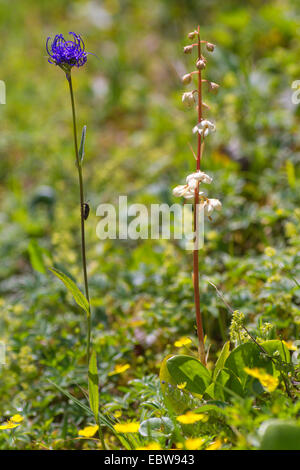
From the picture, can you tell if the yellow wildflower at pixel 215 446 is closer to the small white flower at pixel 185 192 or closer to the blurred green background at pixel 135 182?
the blurred green background at pixel 135 182

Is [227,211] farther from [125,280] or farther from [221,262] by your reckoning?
[125,280]

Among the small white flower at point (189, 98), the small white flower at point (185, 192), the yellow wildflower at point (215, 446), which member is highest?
the small white flower at point (189, 98)

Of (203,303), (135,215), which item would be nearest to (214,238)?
(203,303)

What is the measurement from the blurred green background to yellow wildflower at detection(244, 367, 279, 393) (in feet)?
1.33

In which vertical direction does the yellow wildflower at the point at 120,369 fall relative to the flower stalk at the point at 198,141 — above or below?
below

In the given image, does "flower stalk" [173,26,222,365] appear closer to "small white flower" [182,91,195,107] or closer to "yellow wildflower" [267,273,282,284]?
"small white flower" [182,91,195,107]

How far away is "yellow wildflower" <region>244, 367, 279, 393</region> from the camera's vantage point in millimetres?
1141

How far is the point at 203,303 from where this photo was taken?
6.11ft

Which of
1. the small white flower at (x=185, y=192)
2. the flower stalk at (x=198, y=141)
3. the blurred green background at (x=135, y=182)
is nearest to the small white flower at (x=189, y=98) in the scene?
the flower stalk at (x=198, y=141)

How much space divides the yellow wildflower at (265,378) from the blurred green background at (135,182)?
1.33ft

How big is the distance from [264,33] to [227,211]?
2.07 m

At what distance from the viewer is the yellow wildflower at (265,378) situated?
1.14m

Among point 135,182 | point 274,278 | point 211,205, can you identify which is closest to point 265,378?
point 211,205

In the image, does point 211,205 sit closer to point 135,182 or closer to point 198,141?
point 198,141
